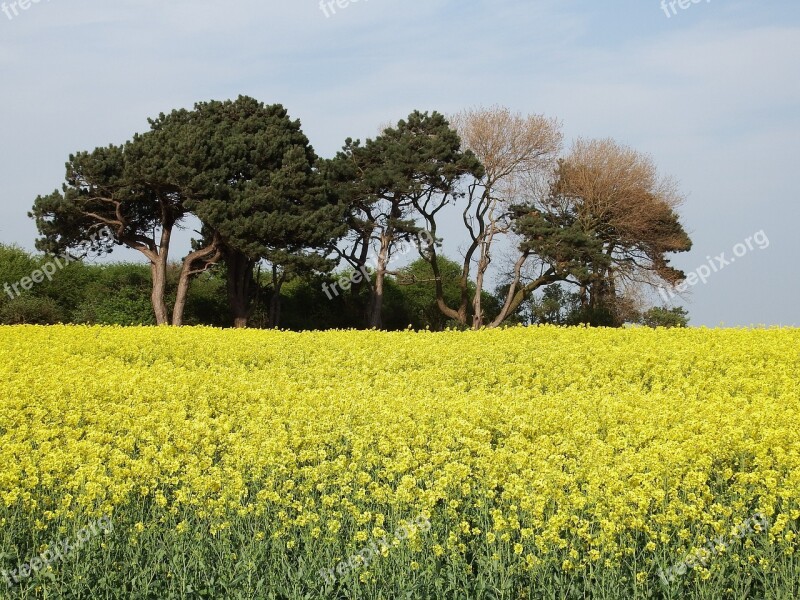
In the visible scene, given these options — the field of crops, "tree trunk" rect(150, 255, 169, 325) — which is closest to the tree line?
"tree trunk" rect(150, 255, 169, 325)

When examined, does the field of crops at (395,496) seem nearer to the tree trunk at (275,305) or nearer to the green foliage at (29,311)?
the green foliage at (29,311)

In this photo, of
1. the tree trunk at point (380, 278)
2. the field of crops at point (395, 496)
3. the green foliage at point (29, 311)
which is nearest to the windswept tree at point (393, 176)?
the tree trunk at point (380, 278)

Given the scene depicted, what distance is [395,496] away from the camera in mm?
6797

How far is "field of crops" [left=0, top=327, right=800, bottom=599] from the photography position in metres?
6.26

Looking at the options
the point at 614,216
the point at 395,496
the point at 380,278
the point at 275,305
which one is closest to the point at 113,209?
the point at 275,305

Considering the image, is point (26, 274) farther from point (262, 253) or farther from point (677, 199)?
point (677, 199)

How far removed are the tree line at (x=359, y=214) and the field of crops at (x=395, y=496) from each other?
23.1 metres

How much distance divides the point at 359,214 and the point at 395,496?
111ft

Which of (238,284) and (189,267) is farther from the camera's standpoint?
(238,284)

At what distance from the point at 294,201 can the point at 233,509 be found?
29.7 metres

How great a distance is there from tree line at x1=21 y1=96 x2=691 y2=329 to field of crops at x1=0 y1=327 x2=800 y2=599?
2309 cm

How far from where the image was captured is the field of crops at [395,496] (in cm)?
626

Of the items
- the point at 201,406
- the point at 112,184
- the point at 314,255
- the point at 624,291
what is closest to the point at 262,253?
the point at 314,255

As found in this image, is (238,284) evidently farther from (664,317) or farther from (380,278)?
(664,317)
